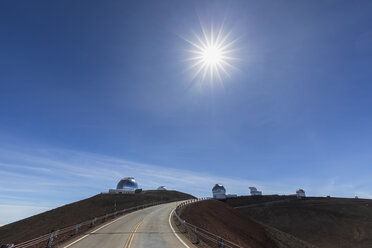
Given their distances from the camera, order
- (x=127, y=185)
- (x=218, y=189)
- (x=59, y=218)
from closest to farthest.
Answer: (x=59, y=218), (x=127, y=185), (x=218, y=189)

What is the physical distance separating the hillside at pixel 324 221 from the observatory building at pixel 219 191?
15.4 metres

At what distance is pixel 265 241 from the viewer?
110ft

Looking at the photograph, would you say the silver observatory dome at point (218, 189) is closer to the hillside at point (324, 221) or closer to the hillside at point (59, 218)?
the hillside at point (324, 221)

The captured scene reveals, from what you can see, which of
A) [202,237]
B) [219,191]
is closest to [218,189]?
[219,191]

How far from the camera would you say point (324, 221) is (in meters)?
49.6

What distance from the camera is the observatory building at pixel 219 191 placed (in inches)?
3229

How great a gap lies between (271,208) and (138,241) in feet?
181

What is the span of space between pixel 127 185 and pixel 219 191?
3728cm

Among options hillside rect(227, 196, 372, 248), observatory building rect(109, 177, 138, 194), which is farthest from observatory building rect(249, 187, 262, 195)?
observatory building rect(109, 177, 138, 194)

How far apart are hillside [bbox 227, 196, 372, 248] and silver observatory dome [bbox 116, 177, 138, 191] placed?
43.0 meters

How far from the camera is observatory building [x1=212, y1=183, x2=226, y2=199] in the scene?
82.0m

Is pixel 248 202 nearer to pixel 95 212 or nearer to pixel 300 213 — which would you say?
pixel 300 213

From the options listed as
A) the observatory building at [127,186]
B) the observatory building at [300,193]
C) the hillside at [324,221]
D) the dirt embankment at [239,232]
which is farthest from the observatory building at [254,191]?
the dirt embankment at [239,232]

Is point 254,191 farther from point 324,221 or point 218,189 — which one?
point 324,221
